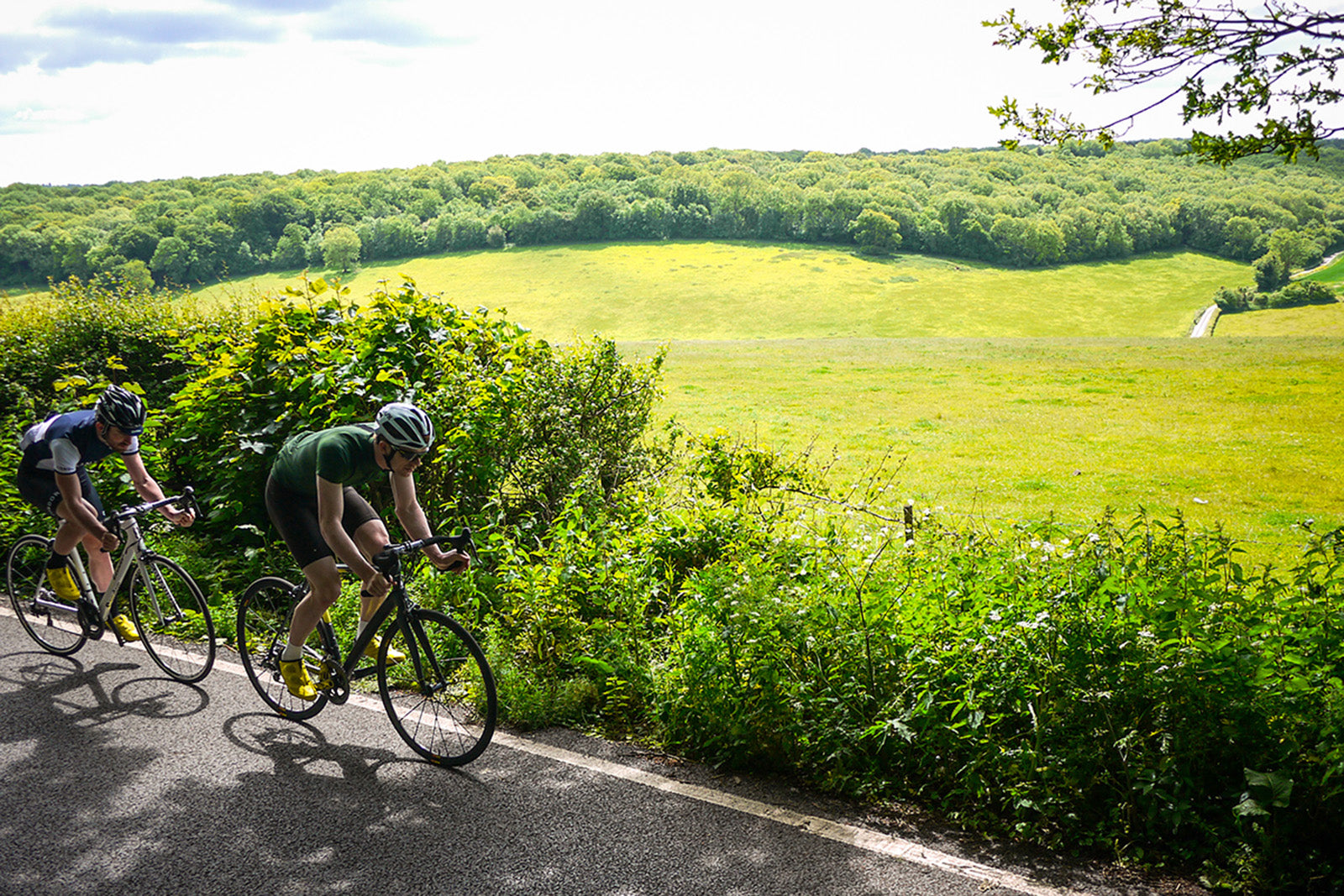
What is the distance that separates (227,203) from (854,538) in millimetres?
95816

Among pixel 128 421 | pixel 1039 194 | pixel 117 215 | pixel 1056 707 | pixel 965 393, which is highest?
pixel 1039 194

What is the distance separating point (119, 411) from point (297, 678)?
7.57 ft

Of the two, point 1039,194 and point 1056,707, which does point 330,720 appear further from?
point 1039,194

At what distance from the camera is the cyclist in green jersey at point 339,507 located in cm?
461

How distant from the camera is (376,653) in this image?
525 centimetres

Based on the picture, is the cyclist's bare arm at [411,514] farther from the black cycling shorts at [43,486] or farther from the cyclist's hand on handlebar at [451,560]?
the black cycling shorts at [43,486]

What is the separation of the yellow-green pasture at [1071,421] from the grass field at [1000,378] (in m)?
0.13

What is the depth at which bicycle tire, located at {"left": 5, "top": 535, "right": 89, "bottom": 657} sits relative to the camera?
6602mm

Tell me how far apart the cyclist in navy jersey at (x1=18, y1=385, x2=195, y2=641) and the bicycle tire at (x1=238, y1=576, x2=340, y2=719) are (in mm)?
789

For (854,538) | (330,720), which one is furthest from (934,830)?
(330,720)

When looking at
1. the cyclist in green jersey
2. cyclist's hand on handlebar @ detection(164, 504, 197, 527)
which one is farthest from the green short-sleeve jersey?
cyclist's hand on handlebar @ detection(164, 504, 197, 527)

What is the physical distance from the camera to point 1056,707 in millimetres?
4207

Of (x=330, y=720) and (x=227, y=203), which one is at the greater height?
(x=227, y=203)

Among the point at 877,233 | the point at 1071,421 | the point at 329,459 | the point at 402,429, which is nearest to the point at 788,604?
the point at 402,429
